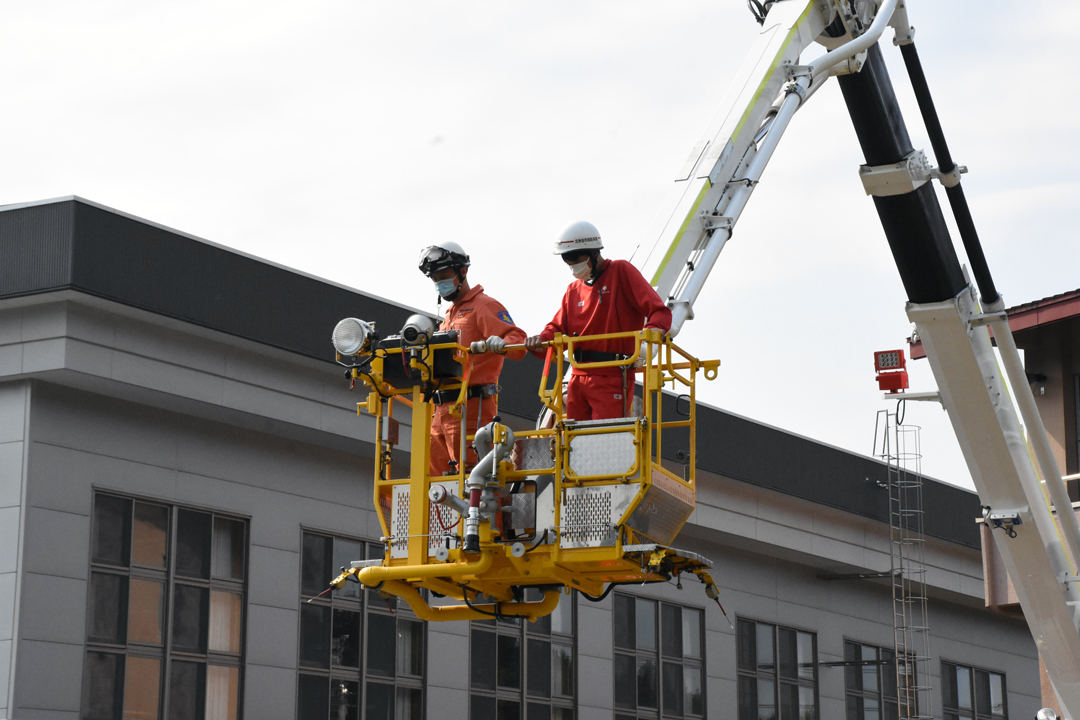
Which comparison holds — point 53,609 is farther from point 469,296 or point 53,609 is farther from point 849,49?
point 849,49

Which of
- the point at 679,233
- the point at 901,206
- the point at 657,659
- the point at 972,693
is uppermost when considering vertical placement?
the point at 901,206

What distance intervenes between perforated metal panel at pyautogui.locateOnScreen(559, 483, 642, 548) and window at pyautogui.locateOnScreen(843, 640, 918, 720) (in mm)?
22410

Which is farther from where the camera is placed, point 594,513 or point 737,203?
point 737,203

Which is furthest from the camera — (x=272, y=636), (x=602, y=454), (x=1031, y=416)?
(x=272, y=636)

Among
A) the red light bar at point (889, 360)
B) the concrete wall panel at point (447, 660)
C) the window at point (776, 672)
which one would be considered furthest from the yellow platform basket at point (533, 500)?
the window at point (776, 672)

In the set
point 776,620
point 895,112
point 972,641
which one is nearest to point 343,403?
point 895,112

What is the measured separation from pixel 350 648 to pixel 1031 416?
10.2m

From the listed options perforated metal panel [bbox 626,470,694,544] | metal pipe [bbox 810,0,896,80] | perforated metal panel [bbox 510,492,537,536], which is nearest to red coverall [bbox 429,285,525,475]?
perforated metal panel [bbox 510,492,537,536]

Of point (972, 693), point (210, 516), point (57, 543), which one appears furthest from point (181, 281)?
point (972, 693)

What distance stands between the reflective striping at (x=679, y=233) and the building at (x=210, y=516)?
706 cm

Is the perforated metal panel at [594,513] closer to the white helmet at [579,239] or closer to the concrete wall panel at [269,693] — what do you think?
the white helmet at [579,239]

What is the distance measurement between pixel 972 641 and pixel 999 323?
70.6 ft

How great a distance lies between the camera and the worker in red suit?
1116 cm

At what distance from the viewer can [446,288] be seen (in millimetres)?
12102
